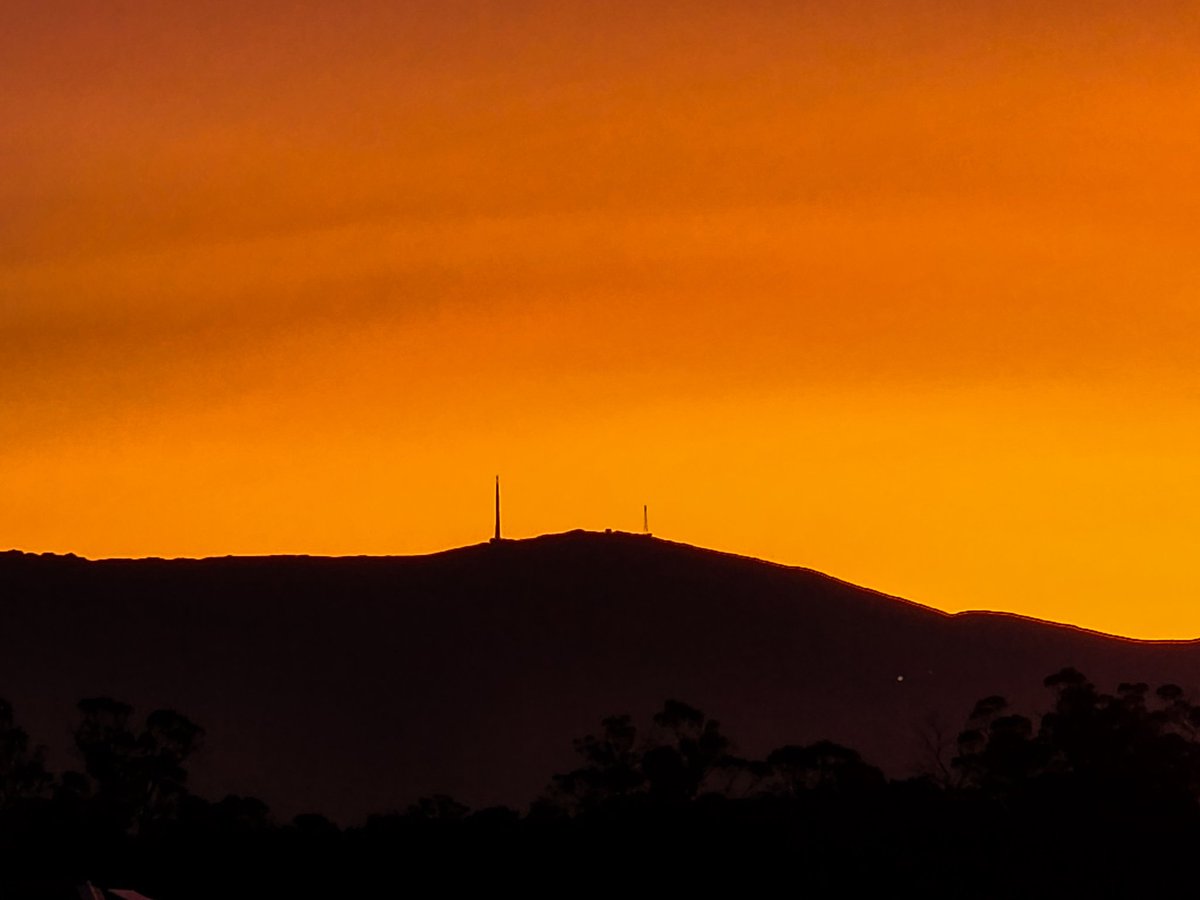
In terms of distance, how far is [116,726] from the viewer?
137375 millimetres

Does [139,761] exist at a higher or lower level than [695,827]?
higher

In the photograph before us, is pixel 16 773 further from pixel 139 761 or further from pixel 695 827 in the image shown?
pixel 695 827

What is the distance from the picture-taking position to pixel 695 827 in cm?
9875

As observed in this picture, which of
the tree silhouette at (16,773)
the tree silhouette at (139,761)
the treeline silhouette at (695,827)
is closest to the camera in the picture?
the treeline silhouette at (695,827)

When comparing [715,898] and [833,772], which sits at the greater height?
[833,772]

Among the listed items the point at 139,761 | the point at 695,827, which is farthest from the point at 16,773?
the point at 695,827

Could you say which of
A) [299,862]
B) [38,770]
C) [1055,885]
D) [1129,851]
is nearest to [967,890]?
[1055,885]

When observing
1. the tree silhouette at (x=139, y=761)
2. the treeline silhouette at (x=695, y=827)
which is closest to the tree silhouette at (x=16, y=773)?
the treeline silhouette at (x=695, y=827)

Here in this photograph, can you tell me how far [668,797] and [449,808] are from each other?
17.7 metres

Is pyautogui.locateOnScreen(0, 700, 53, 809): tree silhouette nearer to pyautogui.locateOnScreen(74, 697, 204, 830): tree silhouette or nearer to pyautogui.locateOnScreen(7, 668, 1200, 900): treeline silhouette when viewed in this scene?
pyautogui.locateOnScreen(7, 668, 1200, 900): treeline silhouette

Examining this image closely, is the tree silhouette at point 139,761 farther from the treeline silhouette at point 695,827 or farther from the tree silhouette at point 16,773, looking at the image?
the tree silhouette at point 16,773

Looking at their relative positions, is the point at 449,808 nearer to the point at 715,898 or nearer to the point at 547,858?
the point at 547,858

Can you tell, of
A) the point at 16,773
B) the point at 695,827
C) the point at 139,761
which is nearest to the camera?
the point at 695,827

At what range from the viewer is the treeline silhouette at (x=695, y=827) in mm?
81875
